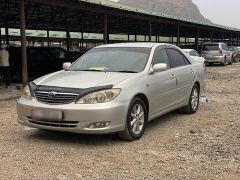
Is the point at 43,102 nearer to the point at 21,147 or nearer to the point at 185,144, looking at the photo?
the point at 21,147

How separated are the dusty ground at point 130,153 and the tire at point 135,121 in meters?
0.12

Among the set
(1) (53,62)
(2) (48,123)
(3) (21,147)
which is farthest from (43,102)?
(1) (53,62)

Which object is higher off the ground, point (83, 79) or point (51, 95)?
point (83, 79)

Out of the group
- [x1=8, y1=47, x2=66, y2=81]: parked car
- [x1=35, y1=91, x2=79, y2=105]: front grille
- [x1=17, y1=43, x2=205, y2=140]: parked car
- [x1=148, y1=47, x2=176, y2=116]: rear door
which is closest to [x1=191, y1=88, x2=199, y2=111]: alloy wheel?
[x1=17, y1=43, x2=205, y2=140]: parked car

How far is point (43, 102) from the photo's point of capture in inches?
246

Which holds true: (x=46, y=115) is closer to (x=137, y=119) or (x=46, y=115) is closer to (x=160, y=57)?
(x=137, y=119)

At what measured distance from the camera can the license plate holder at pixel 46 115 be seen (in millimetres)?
6035

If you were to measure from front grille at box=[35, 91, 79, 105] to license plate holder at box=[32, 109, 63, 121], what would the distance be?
0.15 m

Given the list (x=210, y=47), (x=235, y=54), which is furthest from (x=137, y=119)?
(x=235, y=54)

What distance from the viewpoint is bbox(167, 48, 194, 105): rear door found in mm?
8148

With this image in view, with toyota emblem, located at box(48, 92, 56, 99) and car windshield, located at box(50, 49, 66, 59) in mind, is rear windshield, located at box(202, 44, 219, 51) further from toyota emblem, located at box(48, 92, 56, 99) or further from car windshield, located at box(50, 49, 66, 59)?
toyota emblem, located at box(48, 92, 56, 99)

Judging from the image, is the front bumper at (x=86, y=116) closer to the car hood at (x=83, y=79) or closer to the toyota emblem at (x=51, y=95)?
the toyota emblem at (x=51, y=95)

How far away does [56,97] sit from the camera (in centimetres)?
614

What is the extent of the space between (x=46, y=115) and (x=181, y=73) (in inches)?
129
